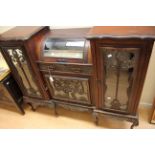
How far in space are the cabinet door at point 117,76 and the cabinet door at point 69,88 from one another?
0.17 meters

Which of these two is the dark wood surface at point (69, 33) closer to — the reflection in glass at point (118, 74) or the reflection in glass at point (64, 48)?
the reflection in glass at point (64, 48)

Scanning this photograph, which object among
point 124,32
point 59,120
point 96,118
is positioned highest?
point 124,32

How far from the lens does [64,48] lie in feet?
4.28

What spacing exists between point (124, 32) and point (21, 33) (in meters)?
0.88

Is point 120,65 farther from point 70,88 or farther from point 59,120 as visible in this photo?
point 59,120

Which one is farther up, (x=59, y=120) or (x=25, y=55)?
(x=25, y=55)

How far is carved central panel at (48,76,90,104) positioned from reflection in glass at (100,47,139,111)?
0.22m

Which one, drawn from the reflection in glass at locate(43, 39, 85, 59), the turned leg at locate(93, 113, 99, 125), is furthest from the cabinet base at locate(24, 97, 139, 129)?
the reflection in glass at locate(43, 39, 85, 59)

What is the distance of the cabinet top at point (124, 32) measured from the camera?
86 cm

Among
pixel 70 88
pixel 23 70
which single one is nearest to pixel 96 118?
pixel 70 88
